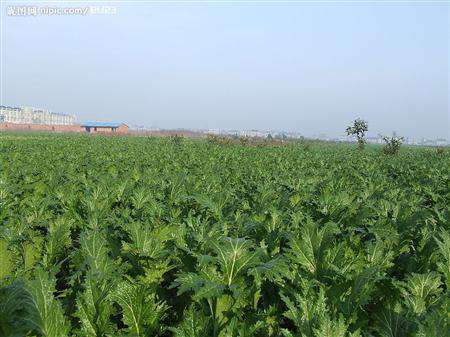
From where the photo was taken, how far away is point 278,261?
242 cm

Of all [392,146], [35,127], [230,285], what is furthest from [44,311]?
[35,127]

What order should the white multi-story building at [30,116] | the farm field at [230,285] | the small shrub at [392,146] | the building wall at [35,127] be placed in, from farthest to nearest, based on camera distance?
the white multi-story building at [30,116] → the building wall at [35,127] → the small shrub at [392,146] → the farm field at [230,285]

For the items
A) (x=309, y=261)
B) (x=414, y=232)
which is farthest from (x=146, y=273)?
(x=414, y=232)

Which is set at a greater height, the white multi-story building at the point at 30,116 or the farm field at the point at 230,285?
the white multi-story building at the point at 30,116

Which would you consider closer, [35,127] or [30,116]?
[35,127]

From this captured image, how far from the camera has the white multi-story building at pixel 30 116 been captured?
145750 mm

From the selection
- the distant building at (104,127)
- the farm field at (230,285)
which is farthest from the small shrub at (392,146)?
the distant building at (104,127)

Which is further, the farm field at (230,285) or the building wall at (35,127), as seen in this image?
the building wall at (35,127)

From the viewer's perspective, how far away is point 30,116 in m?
164

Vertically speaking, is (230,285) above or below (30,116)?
below

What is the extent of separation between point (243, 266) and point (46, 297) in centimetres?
105

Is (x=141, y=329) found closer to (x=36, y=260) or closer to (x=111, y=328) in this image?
(x=111, y=328)

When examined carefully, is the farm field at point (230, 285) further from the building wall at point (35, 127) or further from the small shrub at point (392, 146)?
the building wall at point (35, 127)

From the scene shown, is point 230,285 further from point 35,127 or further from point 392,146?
point 35,127
